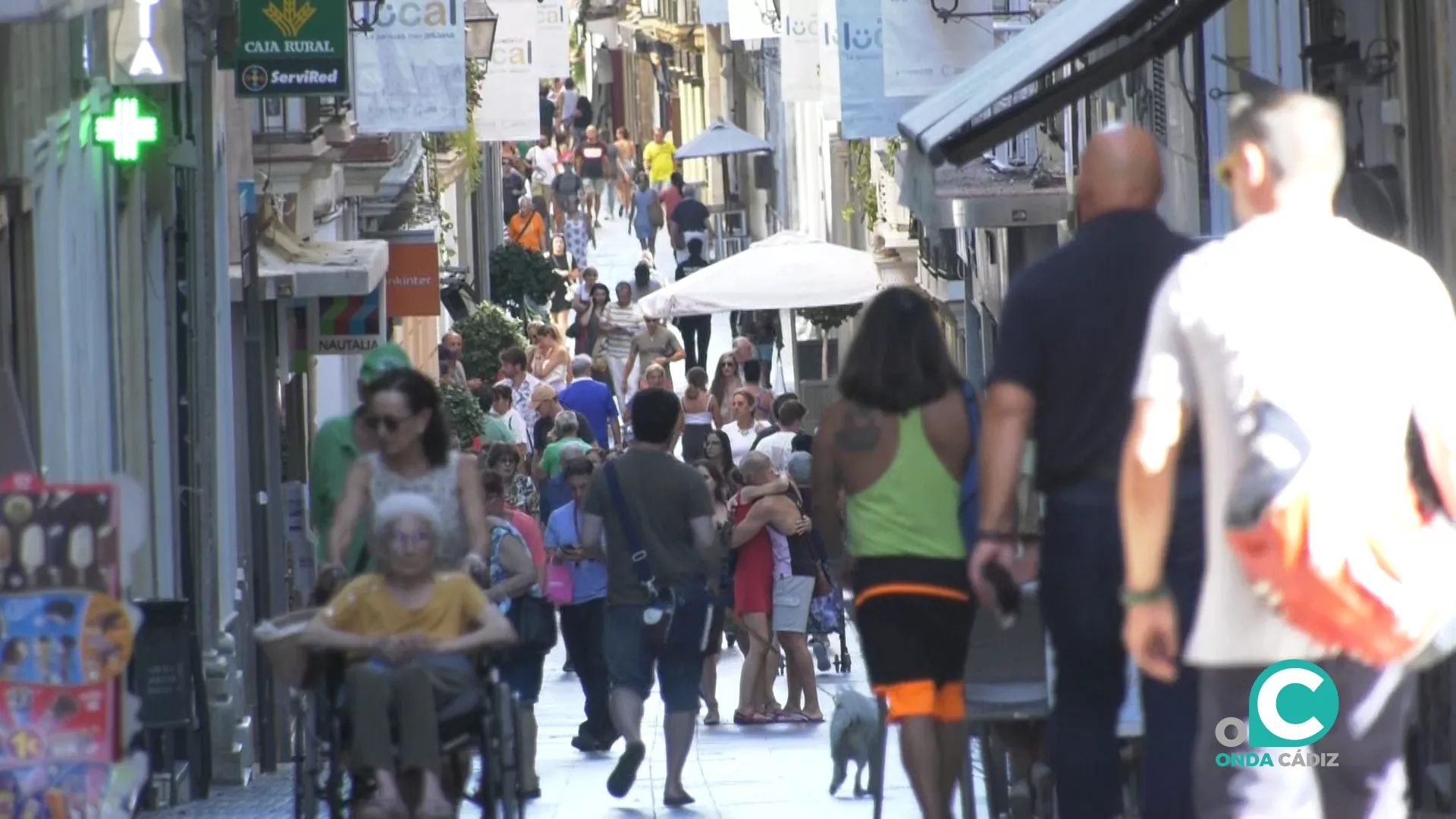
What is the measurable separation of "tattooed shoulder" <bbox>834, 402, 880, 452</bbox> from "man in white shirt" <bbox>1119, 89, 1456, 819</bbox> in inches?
124

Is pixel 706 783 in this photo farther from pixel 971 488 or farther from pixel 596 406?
pixel 596 406

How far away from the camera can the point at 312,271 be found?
21312mm

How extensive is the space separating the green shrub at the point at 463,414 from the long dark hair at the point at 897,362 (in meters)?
17.4

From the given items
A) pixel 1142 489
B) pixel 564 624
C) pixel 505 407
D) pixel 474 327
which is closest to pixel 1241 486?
pixel 1142 489

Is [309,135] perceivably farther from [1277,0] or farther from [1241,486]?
[1241,486]

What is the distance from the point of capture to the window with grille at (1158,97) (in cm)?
1983

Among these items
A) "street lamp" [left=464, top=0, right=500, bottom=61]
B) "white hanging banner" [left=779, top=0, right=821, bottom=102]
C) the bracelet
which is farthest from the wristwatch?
"white hanging banner" [left=779, top=0, right=821, bottom=102]

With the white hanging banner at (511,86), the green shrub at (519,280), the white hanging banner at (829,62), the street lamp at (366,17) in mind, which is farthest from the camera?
the green shrub at (519,280)

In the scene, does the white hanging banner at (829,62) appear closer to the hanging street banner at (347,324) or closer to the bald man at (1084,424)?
the hanging street banner at (347,324)

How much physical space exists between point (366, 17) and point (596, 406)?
650cm

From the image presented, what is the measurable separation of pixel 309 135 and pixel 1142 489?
692 inches

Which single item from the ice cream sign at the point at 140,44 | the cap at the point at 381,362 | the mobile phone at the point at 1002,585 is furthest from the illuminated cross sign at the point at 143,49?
the mobile phone at the point at 1002,585

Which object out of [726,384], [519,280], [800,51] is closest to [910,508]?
[726,384]

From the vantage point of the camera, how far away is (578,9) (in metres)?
77.8
